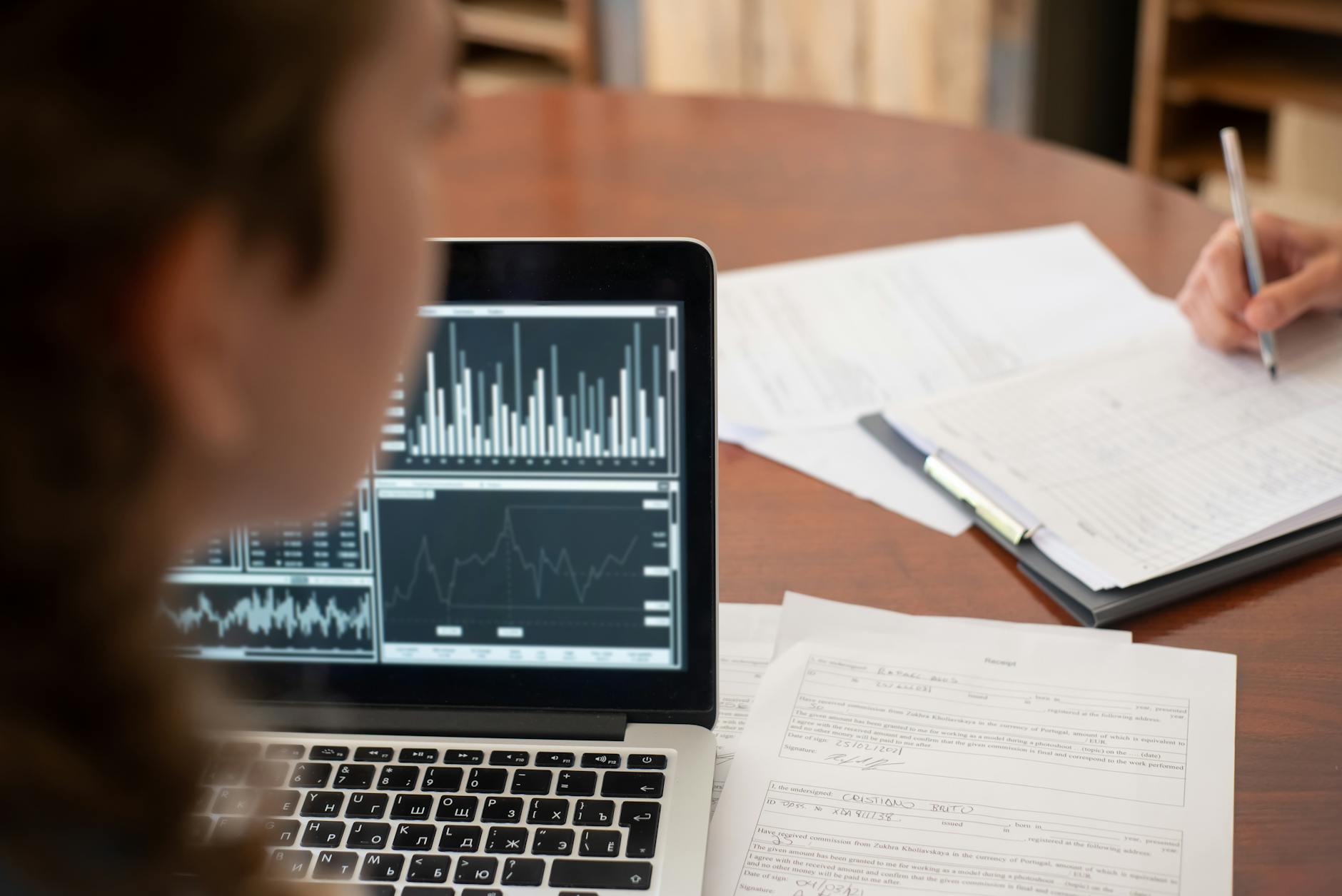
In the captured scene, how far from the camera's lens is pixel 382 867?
545 millimetres

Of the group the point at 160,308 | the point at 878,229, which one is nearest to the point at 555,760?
the point at 160,308

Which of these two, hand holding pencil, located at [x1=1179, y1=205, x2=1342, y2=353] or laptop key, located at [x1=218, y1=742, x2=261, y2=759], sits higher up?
hand holding pencil, located at [x1=1179, y1=205, x2=1342, y2=353]

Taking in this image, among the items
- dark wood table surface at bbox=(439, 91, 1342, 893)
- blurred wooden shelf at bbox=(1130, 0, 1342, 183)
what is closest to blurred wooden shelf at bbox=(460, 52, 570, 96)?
blurred wooden shelf at bbox=(1130, 0, 1342, 183)

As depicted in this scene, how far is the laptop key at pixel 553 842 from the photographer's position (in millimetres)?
547

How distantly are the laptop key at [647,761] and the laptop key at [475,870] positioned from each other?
8cm

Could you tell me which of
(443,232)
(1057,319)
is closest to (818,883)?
(1057,319)

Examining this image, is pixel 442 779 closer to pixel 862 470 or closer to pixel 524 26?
pixel 862 470

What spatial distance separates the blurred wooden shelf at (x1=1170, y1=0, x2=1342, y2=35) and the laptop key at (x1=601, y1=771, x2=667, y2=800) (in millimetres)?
1949

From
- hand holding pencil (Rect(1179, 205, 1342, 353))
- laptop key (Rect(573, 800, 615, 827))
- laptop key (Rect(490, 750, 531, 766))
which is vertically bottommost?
laptop key (Rect(573, 800, 615, 827))

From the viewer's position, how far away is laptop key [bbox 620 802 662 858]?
546 millimetres

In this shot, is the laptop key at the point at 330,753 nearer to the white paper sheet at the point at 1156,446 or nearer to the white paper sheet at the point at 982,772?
the white paper sheet at the point at 982,772

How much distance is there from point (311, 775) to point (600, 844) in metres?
0.14

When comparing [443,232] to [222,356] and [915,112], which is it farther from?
[915,112]

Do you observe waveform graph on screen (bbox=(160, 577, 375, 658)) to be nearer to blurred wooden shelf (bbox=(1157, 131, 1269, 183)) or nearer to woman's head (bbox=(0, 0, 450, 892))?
woman's head (bbox=(0, 0, 450, 892))
